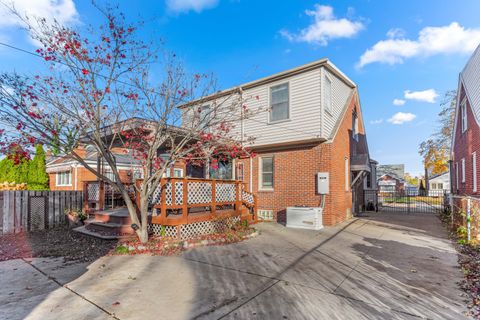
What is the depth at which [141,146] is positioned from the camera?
7.57 meters

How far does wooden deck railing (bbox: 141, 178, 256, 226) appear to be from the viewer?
22.6ft

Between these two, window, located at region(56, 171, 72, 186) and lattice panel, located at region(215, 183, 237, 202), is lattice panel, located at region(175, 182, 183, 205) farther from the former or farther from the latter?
window, located at region(56, 171, 72, 186)

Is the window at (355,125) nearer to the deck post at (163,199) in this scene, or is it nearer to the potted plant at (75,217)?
the deck post at (163,199)

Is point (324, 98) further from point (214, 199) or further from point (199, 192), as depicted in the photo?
point (199, 192)

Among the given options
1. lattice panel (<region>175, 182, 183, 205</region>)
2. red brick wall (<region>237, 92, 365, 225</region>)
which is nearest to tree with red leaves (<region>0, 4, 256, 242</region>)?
lattice panel (<region>175, 182, 183, 205</region>)

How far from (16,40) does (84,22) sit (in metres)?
1.53

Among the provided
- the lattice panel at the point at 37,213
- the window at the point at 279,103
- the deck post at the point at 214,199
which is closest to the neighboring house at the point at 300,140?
the window at the point at 279,103

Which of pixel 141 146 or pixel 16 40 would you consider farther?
pixel 141 146

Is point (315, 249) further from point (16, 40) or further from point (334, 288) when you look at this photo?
point (16, 40)

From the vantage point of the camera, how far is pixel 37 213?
8.85m

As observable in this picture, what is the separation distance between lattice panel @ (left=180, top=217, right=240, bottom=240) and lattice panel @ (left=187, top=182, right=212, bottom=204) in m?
0.67

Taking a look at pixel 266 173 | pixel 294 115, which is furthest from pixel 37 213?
pixel 294 115

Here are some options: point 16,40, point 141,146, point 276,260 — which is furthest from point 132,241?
point 16,40

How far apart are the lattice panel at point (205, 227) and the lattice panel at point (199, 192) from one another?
2.21 feet
